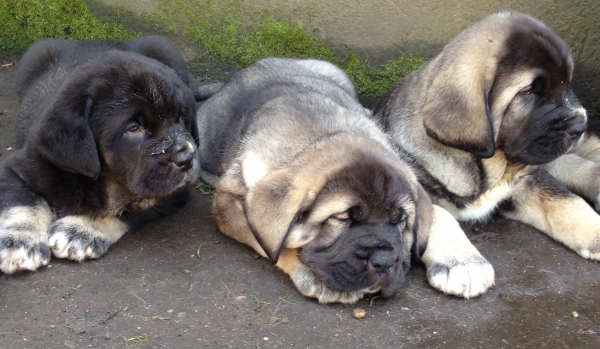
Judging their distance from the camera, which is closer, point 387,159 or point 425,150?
point 387,159

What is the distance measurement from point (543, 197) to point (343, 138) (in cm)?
191

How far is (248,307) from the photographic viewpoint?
15.7ft

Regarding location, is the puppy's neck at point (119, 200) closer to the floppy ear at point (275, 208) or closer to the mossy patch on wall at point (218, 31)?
the floppy ear at point (275, 208)

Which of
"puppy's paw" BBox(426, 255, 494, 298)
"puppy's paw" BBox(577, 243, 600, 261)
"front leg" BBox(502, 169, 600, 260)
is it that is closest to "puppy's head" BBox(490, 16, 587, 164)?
"front leg" BBox(502, 169, 600, 260)

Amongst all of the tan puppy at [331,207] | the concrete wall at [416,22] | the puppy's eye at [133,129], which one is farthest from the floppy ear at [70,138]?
the concrete wall at [416,22]

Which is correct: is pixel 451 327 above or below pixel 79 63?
below

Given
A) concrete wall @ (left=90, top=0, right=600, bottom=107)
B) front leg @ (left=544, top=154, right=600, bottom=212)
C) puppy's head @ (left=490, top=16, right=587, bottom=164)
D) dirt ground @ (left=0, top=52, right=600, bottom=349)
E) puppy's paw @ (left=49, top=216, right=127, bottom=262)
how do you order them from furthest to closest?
concrete wall @ (left=90, top=0, right=600, bottom=107) < front leg @ (left=544, top=154, right=600, bottom=212) < puppy's head @ (left=490, top=16, right=587, bottom=164) < puppy's paw @ (left=49, top=216, right=127, bottom=262) < dirt ground @ (left=0, top=52, right=600, bottom=349)

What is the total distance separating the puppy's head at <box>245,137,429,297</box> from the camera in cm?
459

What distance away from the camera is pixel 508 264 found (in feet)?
17.9

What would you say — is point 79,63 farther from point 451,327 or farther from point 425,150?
point 451,327

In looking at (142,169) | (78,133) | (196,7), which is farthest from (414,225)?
(196,7)

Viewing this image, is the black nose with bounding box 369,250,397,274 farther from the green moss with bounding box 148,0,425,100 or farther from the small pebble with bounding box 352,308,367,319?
the green moss with bounding box 148,0,425,100

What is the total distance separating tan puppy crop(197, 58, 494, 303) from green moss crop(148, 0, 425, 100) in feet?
5.52

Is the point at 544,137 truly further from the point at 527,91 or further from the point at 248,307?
the point at 248,307
